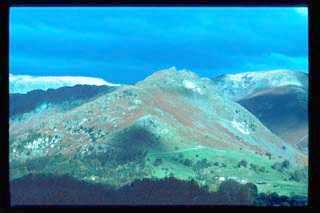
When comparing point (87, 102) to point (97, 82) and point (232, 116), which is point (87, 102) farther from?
point (232, 116)

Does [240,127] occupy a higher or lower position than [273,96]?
lower
